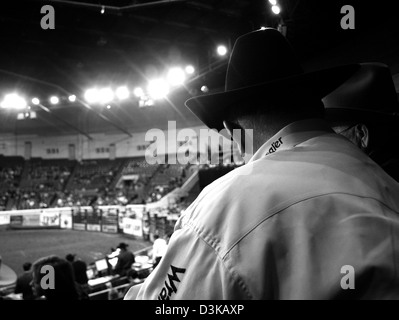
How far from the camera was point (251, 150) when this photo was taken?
1.15 metres

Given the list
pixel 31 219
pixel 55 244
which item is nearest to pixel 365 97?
pixel 55 244

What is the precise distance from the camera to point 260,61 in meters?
1.24

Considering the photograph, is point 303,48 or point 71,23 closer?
point 303,48

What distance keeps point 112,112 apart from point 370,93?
2683cm

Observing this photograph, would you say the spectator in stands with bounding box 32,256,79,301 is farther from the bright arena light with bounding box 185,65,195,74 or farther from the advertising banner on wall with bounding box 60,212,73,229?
the advertising banner on wall with bounding box 60,212,73,229

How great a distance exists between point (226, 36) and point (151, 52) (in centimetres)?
416

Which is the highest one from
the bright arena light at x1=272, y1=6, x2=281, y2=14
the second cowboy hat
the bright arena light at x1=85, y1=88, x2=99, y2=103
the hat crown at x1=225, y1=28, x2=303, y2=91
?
the bright arena light at x1=85, y1=88, x2=99, y2=103

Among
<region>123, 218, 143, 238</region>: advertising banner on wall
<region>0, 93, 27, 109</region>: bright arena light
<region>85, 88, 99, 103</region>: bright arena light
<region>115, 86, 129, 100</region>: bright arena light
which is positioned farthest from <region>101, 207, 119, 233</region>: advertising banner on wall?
<region>0, 93, 27, 109</region>: bright arena light

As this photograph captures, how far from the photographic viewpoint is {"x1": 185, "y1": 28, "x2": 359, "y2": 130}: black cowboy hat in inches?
42.8

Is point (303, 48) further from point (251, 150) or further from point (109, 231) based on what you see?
point (109, 231)

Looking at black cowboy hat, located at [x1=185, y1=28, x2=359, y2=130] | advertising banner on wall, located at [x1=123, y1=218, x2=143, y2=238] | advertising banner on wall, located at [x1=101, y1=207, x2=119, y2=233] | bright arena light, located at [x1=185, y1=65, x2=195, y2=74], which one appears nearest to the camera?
black cowboy hat, located at [x1=185, y1=28, x2=359, y2=130]

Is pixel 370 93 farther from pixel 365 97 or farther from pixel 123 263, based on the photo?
pixel 123 263

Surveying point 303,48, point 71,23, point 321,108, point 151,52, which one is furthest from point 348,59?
point 151,52

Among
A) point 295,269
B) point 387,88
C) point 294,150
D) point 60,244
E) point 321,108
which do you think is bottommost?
point 60,244
